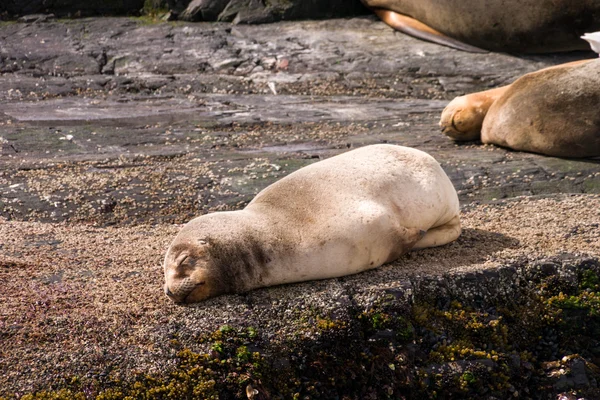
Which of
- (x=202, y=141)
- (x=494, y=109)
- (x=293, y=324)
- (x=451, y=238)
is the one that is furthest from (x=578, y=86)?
(x=293, y=324)

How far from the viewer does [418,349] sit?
13.3 feet

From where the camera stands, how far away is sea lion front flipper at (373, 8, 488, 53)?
9992 millimetres

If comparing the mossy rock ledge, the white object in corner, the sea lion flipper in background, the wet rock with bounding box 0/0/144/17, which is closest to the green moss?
the mossy rock ledge

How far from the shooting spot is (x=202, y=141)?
727 centimetres

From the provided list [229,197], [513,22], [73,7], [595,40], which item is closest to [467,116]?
[595,40]

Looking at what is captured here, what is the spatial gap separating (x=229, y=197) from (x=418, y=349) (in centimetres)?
229

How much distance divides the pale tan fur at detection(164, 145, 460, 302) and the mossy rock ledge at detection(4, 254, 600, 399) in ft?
0.83

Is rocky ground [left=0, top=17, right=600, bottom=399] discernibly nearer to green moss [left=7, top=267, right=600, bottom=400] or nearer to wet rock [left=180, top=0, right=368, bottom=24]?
green moss [left=7, top=267, right=600, bottom=400]

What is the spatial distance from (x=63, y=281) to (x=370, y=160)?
71.1 inches

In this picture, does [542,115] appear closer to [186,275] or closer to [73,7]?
[186,275]

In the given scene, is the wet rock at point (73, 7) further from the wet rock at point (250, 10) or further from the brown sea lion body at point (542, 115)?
the brown sea lion body at point (542, 115)

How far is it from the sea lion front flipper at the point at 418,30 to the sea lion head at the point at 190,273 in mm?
6602

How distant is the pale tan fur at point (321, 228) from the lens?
4105 millimetres

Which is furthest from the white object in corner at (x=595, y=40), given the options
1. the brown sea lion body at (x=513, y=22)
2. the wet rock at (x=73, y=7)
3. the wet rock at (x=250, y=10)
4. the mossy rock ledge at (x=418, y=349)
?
the wet rock at (x=73, y=7)
